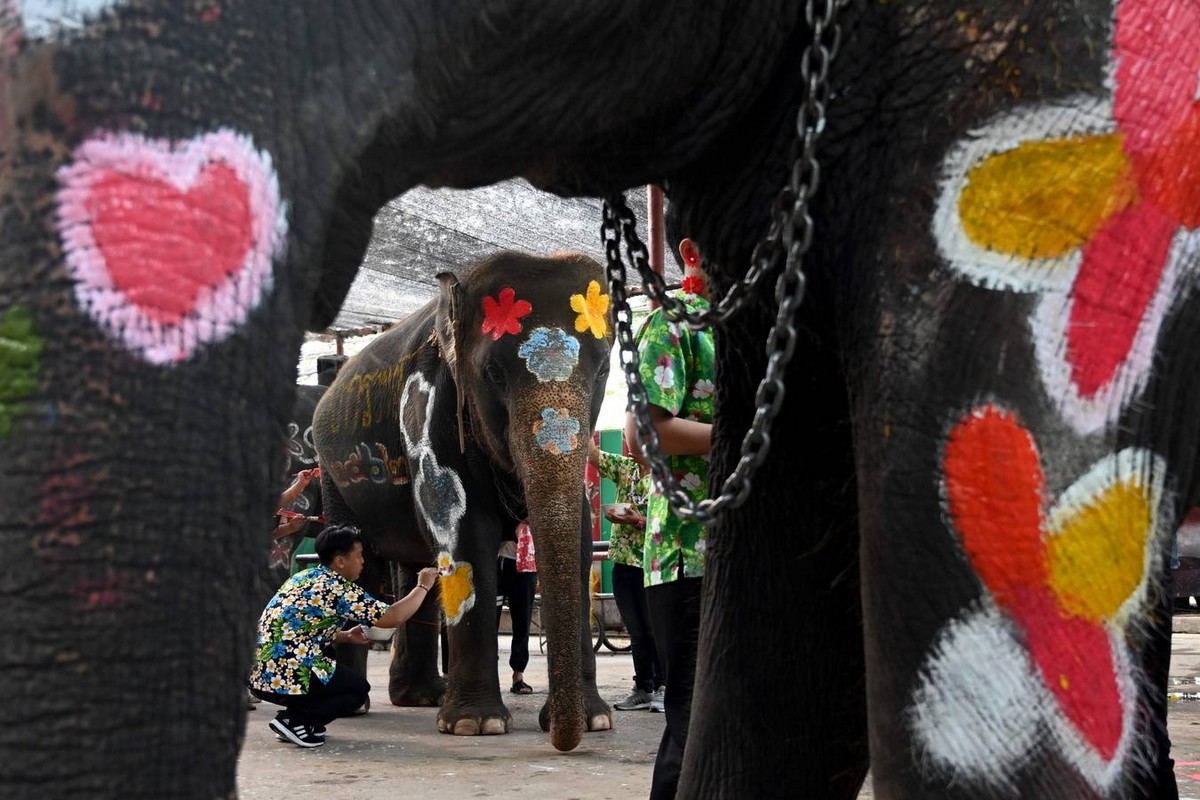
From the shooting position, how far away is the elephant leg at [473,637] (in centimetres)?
490

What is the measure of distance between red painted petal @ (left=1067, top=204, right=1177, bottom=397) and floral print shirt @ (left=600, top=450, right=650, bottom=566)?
9.17 ft

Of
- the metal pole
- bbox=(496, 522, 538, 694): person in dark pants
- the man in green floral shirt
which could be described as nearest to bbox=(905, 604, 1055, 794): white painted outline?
the man in green floral shirt

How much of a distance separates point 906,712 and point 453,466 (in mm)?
4373

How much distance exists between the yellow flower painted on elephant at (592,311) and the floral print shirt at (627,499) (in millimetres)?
480

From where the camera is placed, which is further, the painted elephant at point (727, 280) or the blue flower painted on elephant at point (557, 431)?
the blue flower painted on elephant at point (557, 431)

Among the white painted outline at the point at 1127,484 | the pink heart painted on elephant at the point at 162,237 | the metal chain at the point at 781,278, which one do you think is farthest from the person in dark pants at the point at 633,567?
the pink heart painted on elephant at the point at 162,237

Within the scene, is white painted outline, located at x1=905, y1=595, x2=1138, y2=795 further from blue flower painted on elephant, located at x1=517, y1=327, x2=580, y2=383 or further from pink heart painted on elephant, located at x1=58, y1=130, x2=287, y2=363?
blue flower painted on elephant, located at x1=517, y1=327, x2=580, y2=383

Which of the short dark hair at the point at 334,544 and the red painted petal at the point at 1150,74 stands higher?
the red painted petal at the point at 1150,74

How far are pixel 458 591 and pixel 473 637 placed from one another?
7.5 inches

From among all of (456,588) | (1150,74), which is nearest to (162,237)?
(1150,74)

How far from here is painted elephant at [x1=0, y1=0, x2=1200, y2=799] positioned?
0.80 m

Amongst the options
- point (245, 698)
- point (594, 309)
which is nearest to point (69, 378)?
point (245, 698)

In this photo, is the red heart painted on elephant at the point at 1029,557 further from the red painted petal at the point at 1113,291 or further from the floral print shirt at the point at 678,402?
the floral print shirt at the point at 678,402

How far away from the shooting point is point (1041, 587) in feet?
3.41
